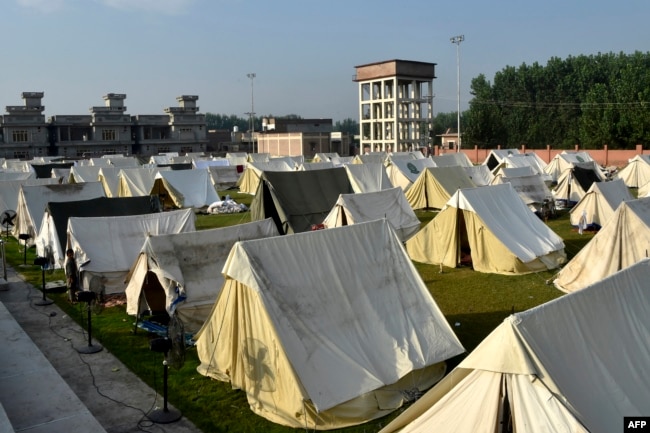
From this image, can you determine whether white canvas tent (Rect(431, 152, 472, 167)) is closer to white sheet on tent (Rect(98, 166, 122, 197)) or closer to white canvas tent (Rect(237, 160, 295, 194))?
white canvas tent (Rect(237, 160, 295, 194))

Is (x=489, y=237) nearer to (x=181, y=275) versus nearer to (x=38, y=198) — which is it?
(x=181, y=275)

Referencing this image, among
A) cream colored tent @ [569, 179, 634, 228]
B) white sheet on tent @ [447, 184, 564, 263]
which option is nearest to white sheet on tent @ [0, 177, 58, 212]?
white sheet on tent @ [447, 184, 564, 263]

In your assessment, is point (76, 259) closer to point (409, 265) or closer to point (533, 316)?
point (409, 265)

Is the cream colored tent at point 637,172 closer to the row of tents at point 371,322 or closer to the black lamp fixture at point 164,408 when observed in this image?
the row of tents at point 371,322

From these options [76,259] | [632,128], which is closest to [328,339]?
[76,259]

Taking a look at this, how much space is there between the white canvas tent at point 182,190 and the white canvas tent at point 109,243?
13465 mm

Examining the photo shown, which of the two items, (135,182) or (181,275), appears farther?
(135,182)

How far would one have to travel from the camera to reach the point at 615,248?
1280 cm

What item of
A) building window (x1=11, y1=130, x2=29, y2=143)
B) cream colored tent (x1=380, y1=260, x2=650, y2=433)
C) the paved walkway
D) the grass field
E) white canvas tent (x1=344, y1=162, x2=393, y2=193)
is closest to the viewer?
cream colored tent (x1=380, y1=260, x2=650, y2=433)

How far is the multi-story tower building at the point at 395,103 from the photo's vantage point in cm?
6831

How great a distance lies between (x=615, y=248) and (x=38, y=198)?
709 inches

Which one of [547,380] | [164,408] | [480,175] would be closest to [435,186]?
[480,175]

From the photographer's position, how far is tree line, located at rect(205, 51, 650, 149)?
53.6 metres

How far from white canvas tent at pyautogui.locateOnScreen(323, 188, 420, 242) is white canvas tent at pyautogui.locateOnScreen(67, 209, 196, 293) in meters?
4.99
